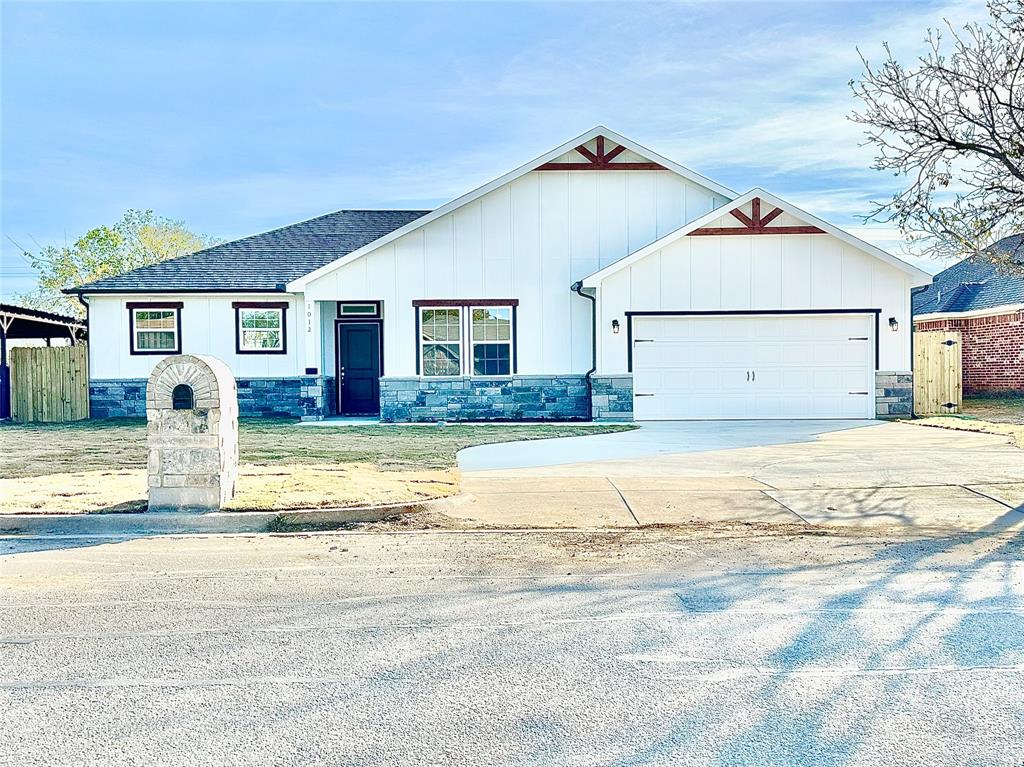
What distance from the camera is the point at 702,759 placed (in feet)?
11.3

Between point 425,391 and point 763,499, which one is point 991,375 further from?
point 763,499

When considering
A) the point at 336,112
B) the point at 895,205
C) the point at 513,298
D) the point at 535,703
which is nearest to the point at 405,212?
the point at 336,112

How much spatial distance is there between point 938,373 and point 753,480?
12529mm

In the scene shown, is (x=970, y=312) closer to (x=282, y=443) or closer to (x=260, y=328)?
(x=260, y=328)

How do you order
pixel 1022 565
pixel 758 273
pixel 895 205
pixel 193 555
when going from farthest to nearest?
pixel 758 273
pixel 895 205
pixel 193 555
pixel 1022 565

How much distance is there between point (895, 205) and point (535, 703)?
1175 centimetres

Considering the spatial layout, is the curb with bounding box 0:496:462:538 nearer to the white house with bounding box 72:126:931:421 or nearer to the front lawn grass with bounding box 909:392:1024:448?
the front lawn grass with bounding box 909:392:1024:448


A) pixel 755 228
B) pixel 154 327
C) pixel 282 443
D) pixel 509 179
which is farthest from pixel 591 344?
pixel 154 327

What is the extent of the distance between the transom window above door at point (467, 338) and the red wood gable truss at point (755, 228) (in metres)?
4.41

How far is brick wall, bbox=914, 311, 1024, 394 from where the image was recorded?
23828 mm

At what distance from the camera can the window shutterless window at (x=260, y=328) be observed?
835 inches

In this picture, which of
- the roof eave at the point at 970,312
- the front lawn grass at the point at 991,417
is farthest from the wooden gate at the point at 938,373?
the roof eave at the point at 970,312

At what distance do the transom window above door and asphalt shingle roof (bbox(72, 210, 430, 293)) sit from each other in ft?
12.2

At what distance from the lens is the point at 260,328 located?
21.3 metres
